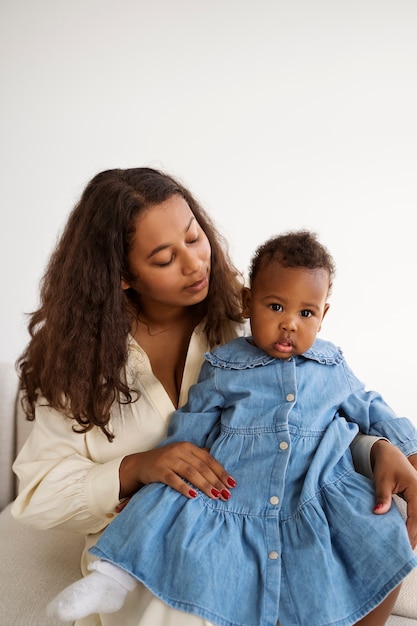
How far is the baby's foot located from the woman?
0.21m

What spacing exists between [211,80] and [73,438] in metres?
2.60

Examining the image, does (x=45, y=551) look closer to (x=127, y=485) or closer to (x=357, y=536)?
(x=127, y=485)

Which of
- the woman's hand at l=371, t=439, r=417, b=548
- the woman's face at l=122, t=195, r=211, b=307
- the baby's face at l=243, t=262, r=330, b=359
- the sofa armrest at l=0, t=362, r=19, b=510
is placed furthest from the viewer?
the sofa armrest at l=0, t=362, r=19, b=510

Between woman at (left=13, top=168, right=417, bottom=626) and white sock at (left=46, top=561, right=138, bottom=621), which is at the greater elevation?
woman at (left=13, top=168, right=417, bottom=626)

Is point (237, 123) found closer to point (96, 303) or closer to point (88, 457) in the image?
point (96, 303)

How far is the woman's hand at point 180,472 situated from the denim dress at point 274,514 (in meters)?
0.02

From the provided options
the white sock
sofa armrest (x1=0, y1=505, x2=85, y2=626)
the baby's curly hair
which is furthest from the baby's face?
sofa armrest (x1=0, y1=505, x2=85, y2=626)

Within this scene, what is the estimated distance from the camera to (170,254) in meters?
1.75

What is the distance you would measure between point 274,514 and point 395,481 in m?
0.28

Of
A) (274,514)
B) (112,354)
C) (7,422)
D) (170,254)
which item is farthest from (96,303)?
(7,422)

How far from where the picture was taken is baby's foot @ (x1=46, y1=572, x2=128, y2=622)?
1.38 m

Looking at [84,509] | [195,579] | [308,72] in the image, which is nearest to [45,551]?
[84,509]

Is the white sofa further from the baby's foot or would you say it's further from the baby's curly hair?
the baby's curly hair

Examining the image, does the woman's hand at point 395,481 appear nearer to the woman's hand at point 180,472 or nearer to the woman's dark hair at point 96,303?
the woman's hand at point 180,472
